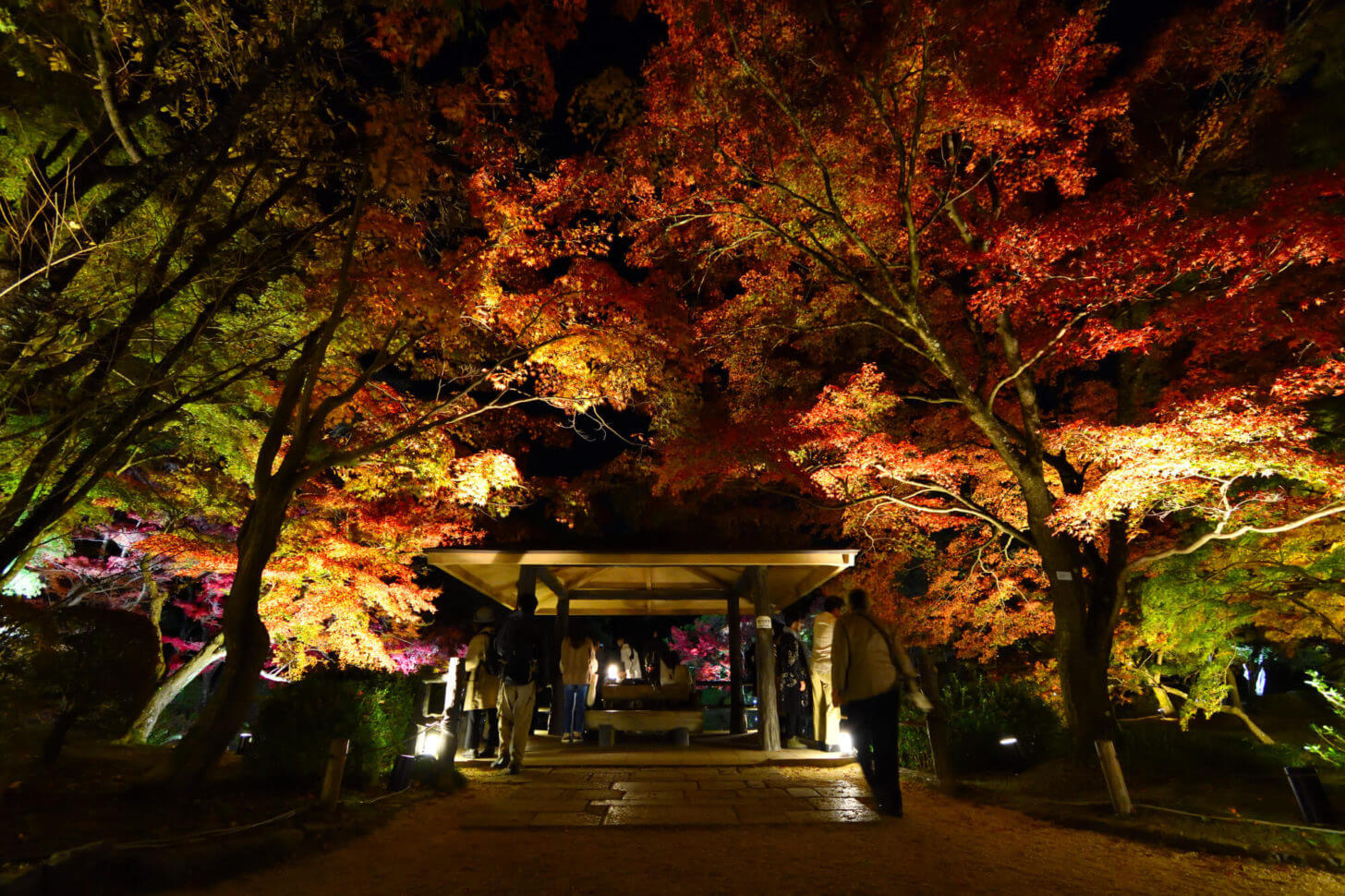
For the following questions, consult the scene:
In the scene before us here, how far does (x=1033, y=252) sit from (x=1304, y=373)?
3.09 m

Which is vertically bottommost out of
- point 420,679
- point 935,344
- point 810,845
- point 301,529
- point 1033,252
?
point 810,845

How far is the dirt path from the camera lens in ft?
12.4

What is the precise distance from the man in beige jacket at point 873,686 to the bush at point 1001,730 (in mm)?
3476

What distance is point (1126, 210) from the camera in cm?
809

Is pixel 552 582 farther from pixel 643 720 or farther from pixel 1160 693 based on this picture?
pixel 1160 693

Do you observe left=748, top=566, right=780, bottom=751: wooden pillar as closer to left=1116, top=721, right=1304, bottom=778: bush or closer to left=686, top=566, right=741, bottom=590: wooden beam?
left=686, top=566, right=741, bottom=590: wooden beam

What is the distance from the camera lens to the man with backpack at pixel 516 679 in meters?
6.84

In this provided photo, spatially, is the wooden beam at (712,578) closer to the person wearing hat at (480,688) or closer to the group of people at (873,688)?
the person wearing hat at (480,688)

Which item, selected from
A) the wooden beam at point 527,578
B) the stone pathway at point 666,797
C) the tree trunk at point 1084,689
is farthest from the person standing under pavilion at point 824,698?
the wooden beam at point 527,578

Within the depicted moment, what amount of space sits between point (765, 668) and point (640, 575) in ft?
14.1

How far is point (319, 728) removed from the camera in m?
6.00

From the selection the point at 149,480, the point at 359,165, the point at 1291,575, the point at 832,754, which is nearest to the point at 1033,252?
the point at 1291,575

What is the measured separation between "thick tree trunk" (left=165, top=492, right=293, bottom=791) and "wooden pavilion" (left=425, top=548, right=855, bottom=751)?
9.45 feet

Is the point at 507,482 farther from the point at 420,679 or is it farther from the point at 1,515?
the point at 1,515
